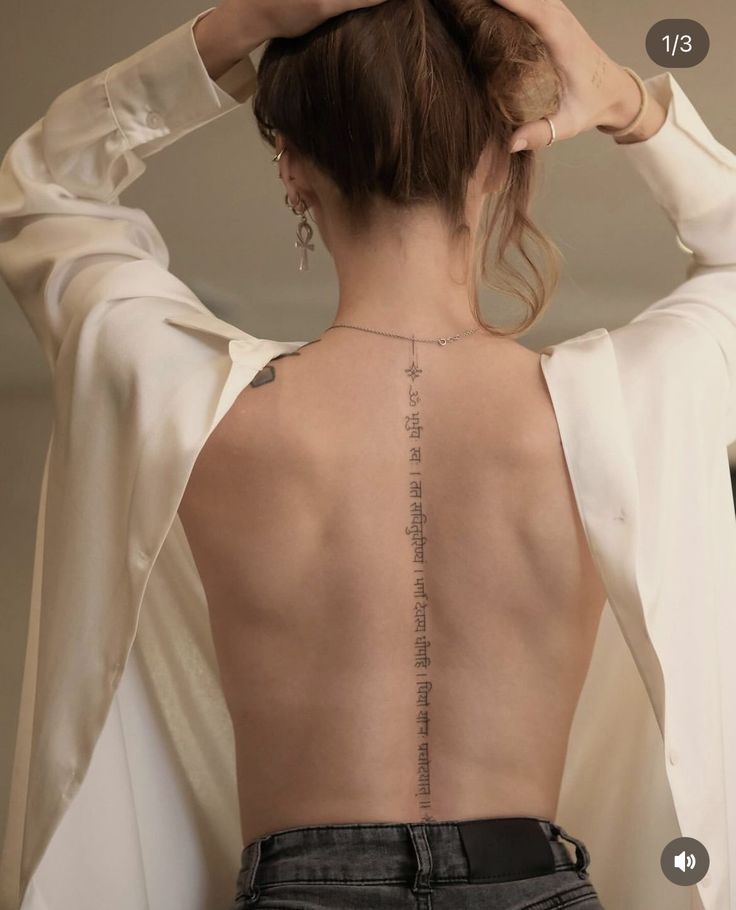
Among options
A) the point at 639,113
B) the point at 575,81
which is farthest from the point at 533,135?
the point at 639,113

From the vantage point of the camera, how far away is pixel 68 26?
2139 millimetres

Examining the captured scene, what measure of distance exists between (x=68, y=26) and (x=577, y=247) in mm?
985

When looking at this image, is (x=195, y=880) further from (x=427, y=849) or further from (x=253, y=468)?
(x=253, y=468)

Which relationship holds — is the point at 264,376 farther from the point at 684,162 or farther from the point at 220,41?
the point at 684,162

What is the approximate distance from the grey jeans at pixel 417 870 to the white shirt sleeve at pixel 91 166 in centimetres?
52

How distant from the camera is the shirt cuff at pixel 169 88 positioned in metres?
1.23

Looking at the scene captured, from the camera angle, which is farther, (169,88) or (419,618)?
(169,88)

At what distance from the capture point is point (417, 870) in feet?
3.22

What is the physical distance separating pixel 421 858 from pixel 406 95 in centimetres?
62

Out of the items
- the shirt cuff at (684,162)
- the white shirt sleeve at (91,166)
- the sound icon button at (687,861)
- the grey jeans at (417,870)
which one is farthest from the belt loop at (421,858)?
the shirt cuff at (684,162)

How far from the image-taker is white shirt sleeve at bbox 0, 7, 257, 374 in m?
1.21

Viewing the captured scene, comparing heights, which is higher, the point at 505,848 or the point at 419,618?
the point at 419,618

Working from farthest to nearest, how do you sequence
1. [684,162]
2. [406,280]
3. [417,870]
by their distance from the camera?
[684,162]
[406,280]
[417,870]

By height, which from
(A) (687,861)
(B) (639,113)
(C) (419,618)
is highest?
(B) (639,113)
